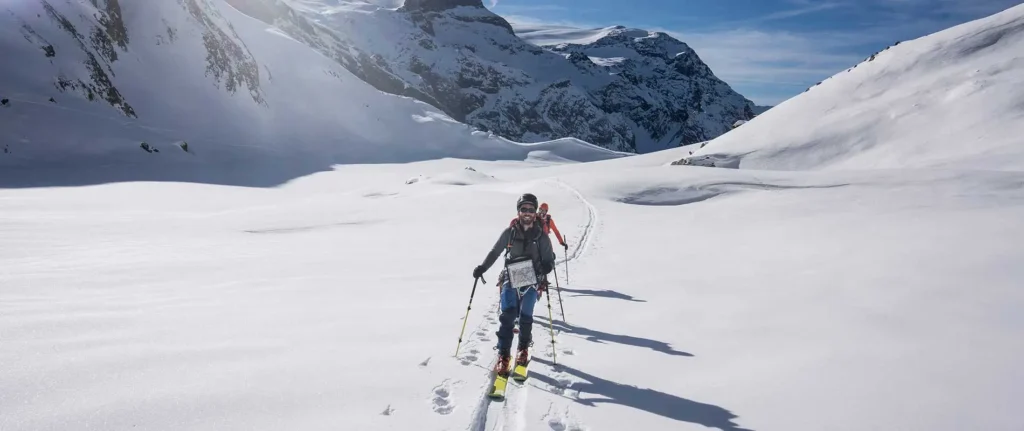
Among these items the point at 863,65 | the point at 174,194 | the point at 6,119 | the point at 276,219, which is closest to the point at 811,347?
the point at 276,219

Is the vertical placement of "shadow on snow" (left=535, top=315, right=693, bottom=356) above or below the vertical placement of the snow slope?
below

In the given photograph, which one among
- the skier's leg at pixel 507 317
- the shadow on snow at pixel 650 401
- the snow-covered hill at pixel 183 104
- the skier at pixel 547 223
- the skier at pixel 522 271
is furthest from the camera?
the snow-covered hill at pixel 183 104

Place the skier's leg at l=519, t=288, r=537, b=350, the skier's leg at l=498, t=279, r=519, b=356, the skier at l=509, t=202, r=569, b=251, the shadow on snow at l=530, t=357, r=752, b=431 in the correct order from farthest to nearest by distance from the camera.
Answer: the skier at l=509, t=202, r=569, b=251
the skier's leg at l=519, t=288, r=537, b=350
the skier's leg at l=498, t=279, r=519, b=356
the shadow on snow at l=530, t=357, r=752, b=431

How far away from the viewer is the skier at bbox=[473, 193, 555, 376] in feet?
21.9

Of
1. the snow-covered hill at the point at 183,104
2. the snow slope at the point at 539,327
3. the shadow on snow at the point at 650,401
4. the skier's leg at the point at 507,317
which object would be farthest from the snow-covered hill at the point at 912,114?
the snow-covered hill at the point at 183,104

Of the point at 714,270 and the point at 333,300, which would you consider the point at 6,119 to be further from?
the point at 714,270

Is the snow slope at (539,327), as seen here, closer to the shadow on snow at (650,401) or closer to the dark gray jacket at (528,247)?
the shadow on snow at (650,401)

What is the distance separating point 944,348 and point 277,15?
471ft

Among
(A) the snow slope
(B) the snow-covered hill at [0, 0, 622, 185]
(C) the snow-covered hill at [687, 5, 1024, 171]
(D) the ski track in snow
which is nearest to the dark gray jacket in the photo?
(A) the snow slope

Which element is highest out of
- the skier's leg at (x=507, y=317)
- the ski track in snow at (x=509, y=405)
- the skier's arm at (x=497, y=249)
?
the skier's arm at (x=497, y=249)

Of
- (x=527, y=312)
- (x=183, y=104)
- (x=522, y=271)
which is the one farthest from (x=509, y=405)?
(x=183, y=104)

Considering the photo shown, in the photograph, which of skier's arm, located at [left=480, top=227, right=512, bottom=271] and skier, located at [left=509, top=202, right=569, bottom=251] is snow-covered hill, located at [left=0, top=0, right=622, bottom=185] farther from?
skier's arm, located at [left=480, top=227, right=512, bottom=271]

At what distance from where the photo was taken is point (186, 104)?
2227 inches

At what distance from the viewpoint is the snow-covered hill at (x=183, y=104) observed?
41062mm
